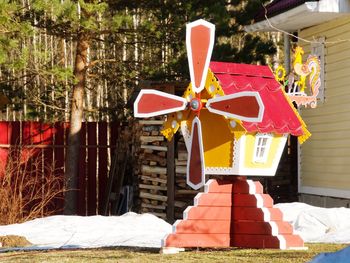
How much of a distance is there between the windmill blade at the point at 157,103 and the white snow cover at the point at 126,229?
238cm

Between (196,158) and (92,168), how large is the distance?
10.6 metres

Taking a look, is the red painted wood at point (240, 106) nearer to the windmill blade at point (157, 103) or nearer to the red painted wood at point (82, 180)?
the windmill blade at point (157, 103)

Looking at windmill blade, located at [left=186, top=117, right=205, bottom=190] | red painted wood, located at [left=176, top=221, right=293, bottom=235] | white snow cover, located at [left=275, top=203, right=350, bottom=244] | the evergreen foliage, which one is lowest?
white snow cover, located at [left=275, top=203, right=350, bottom=244]

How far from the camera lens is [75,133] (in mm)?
19609

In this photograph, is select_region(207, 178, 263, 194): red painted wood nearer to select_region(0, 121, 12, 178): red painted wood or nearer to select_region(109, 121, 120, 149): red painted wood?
select_region(0, 121, 12, 178): red painted wood

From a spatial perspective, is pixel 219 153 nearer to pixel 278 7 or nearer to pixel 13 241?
pixel 13 241

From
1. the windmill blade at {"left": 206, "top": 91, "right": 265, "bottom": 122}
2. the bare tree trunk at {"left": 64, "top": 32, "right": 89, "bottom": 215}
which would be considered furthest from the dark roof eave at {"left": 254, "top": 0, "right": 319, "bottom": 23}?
the windmill blade at {"left": 206, "top": 91, "right": 265, "bottom": 122}

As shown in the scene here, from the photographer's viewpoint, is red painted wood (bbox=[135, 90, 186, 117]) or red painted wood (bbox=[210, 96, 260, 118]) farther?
red painted wood (bbox=[135, 90, 186, 117])

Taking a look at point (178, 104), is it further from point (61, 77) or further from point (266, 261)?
point (61, 77)

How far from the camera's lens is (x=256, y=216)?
10.4m

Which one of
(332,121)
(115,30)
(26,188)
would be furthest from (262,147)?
(26,188)

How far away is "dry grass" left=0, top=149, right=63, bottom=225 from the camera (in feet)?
51.3

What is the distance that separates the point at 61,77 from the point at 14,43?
1869 mm

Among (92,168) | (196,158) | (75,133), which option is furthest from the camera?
(92,168)
